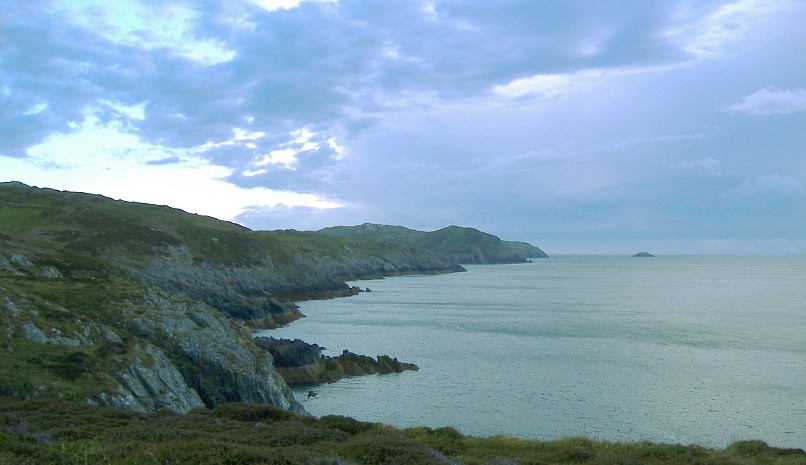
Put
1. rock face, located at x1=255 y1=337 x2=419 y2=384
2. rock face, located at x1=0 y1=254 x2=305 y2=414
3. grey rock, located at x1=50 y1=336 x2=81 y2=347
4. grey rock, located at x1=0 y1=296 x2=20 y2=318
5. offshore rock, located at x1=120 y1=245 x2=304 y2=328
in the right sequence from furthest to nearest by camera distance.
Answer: offshore rock, located at x1=120 y1=245 x2=304 y2=328 → rock face, located at x1=255 y1=337 x2=419 y2=384 → grey rock, located at x1=0 y1=296 x2=20 y2=318 → grey rock, located at x1=50 y1=336 x2=81 y2=347 → rock face, located at x1=0 y1=254 x2=305 y2=414

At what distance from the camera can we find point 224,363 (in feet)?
116

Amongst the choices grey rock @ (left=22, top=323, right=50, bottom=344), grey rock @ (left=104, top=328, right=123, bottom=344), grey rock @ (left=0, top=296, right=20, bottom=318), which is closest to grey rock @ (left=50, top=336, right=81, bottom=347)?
grey rock @ (left=22, top=323, right=50, bottom=344)

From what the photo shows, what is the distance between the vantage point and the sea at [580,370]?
35688 millimetres

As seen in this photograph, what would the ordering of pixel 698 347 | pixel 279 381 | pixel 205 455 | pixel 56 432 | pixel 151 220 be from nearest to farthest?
pixel 205 455, pixel 56 432, pixel 279 381, pixel 698 347, pixel 151 220

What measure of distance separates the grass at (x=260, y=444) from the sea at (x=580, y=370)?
1002cm

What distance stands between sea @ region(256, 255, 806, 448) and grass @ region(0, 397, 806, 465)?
10020 millimetres

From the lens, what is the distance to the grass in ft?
46.9

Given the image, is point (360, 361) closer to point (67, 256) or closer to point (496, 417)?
point (496, 417)

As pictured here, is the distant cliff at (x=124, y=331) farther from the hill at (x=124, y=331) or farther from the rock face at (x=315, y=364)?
the rock face at (x=315, y=364)

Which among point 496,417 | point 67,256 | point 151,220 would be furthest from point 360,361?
point 151,220

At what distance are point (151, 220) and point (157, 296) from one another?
8149 centimetres

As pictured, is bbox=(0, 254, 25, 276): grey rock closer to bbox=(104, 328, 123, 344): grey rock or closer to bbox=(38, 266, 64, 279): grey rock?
bbox=(38, 266, 64, 279): grey rock

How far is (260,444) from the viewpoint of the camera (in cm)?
1831

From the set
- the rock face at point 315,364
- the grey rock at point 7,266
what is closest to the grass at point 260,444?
the rock face at point 315,364
